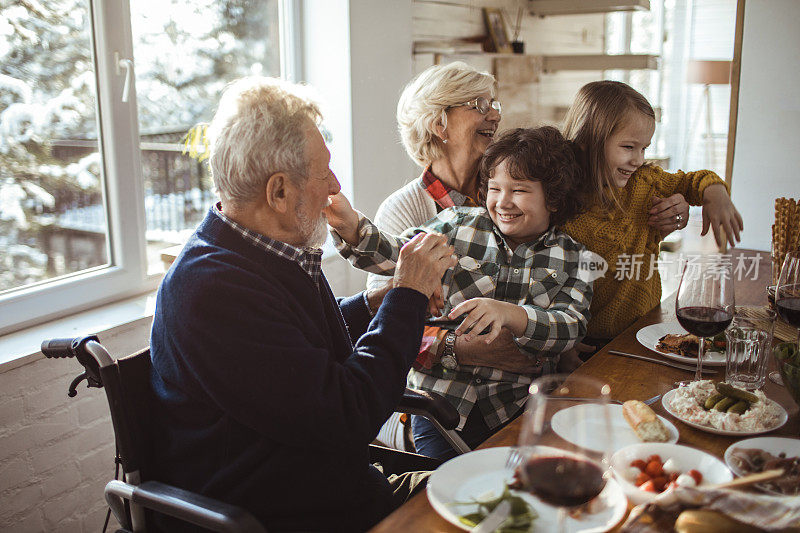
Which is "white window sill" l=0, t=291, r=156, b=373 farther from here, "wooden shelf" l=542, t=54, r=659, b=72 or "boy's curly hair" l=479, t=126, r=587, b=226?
"wooden shelf" l=542, t=54, r=659, b=72

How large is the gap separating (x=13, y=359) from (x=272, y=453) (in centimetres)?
103

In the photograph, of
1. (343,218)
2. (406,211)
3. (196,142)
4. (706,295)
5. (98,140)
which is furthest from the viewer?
(196,142)

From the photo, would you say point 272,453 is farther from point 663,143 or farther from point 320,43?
point 663,143

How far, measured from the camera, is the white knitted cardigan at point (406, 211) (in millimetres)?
2209

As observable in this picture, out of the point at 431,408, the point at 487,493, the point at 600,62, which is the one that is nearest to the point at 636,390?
the point at 431,408

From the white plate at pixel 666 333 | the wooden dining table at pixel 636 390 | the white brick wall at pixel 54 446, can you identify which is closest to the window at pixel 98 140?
the white brick wall at pixel 54 446

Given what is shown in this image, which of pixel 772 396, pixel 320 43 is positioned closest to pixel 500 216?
pixel 772 396

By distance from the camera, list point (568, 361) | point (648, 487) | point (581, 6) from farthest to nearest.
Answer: point (581, 6) < point (568, 361) < point (648, 487)

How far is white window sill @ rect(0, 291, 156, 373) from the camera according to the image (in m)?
1.99

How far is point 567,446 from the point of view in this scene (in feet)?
2.73

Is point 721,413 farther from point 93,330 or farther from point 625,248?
point 93,330

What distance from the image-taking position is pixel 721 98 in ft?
24.0

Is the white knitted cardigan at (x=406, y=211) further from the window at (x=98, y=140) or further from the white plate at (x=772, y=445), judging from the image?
the white plate at (x=772, y=445)

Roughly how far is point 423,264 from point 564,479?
2.30ft
